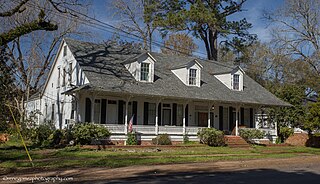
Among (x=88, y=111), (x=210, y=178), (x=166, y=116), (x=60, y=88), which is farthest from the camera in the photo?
(x=60, y=88)

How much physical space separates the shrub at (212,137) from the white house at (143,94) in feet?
2.99

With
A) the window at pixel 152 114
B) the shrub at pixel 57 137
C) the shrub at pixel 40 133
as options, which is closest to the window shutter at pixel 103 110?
the shrub at pixel 57 137

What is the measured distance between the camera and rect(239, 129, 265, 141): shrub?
97.2 feet

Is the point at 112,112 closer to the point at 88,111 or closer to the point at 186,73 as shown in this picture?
the point at 88,111

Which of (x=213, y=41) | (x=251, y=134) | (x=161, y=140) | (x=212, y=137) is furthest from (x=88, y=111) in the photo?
(x=213, y=41)

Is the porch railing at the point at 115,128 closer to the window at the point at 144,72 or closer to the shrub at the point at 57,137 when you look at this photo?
the shrub at the point at 57,137

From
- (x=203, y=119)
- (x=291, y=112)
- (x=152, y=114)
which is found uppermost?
(x=291, y=112)

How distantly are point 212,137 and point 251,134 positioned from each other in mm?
4333

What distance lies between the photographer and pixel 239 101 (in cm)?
2920

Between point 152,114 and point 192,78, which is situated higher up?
point 192,78

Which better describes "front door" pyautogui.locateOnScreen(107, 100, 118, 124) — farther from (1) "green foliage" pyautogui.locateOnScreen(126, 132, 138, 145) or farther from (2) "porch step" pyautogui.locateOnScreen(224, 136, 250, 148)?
(2) "porch step" pyautogui.locateOnScreen(224, 136, 250, 148)

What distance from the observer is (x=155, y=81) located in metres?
27.7

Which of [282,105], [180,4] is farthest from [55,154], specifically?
[180,4]

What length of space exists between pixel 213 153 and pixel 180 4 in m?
23.6
